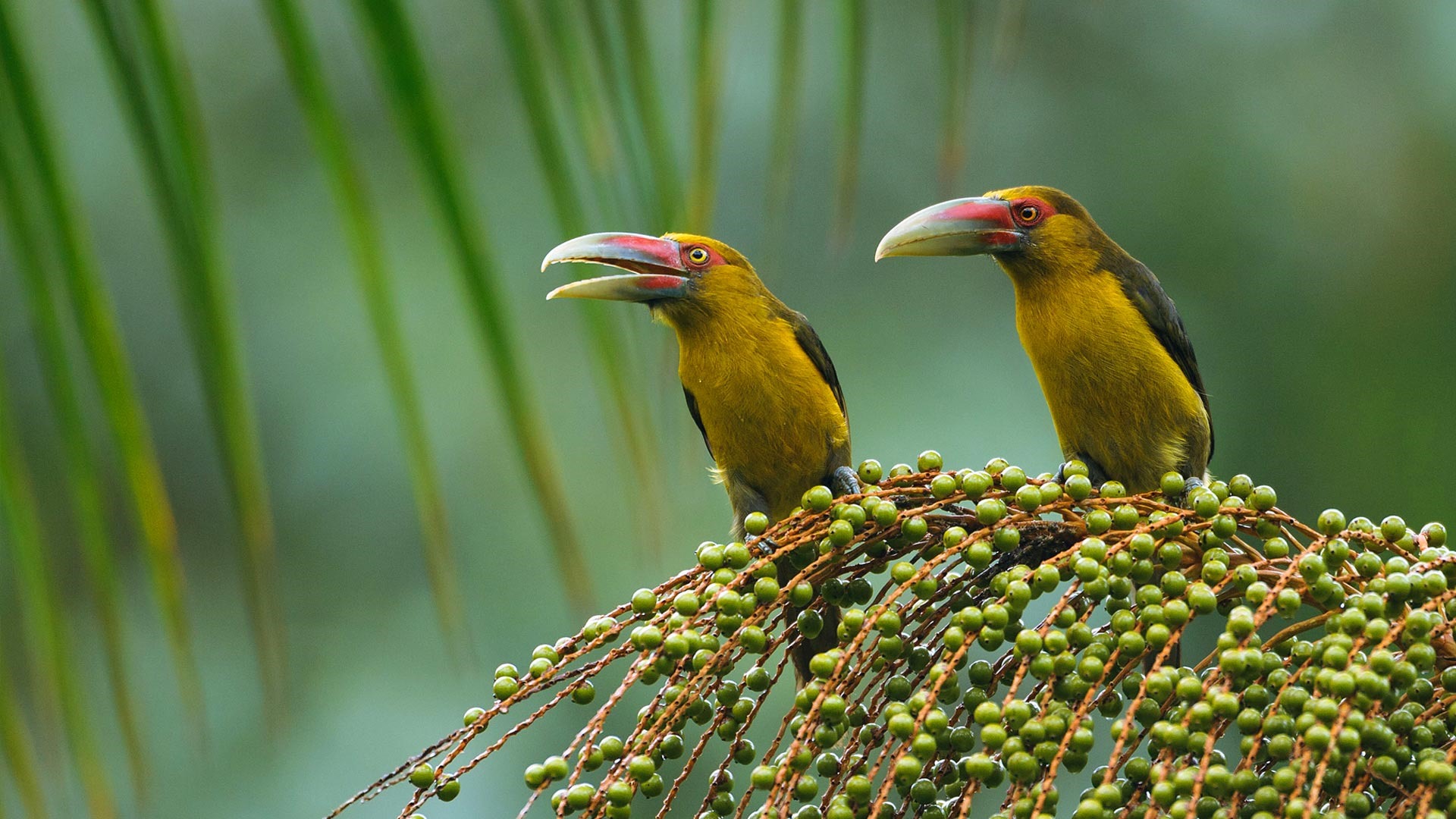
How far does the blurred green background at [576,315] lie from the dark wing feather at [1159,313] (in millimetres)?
2867

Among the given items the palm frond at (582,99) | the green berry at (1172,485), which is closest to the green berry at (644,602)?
the palm frond at (582,99)

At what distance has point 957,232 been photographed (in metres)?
2.52

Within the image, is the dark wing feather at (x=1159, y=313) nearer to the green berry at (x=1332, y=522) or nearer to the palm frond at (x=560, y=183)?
the green berry at (x=1332, y=522)

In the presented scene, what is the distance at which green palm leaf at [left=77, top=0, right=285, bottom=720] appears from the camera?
797 mm

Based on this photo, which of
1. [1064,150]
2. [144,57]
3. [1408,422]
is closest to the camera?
[144,57]

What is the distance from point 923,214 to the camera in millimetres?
2482

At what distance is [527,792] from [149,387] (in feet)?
9.10

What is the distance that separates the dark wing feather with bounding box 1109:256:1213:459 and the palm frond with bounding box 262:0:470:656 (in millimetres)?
2036

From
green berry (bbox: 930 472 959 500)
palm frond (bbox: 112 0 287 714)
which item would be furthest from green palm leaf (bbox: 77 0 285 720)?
green berry (bbox: 930 472 959 500)

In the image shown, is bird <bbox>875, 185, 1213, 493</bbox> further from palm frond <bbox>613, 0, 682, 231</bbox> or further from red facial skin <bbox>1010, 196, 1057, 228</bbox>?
palm frond <bbox>613, 0, 682, 231</bbox>

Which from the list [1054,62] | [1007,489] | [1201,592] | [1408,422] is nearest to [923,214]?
[1007,489]

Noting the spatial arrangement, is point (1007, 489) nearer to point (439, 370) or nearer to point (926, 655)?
point (926, 655)

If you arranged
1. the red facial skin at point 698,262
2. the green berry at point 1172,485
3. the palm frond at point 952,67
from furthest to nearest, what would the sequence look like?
the red facial skin at point 698,262 < the green berry at point 1172,485 < the palm frond at point 952,67

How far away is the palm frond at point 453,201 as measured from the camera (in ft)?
2.67
